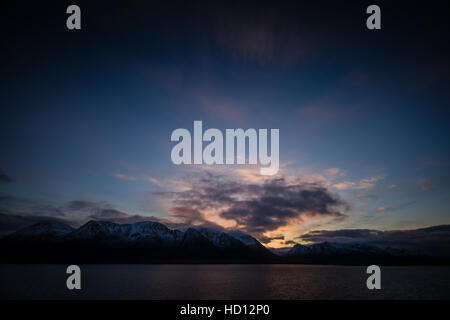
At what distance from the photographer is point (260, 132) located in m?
40.2
